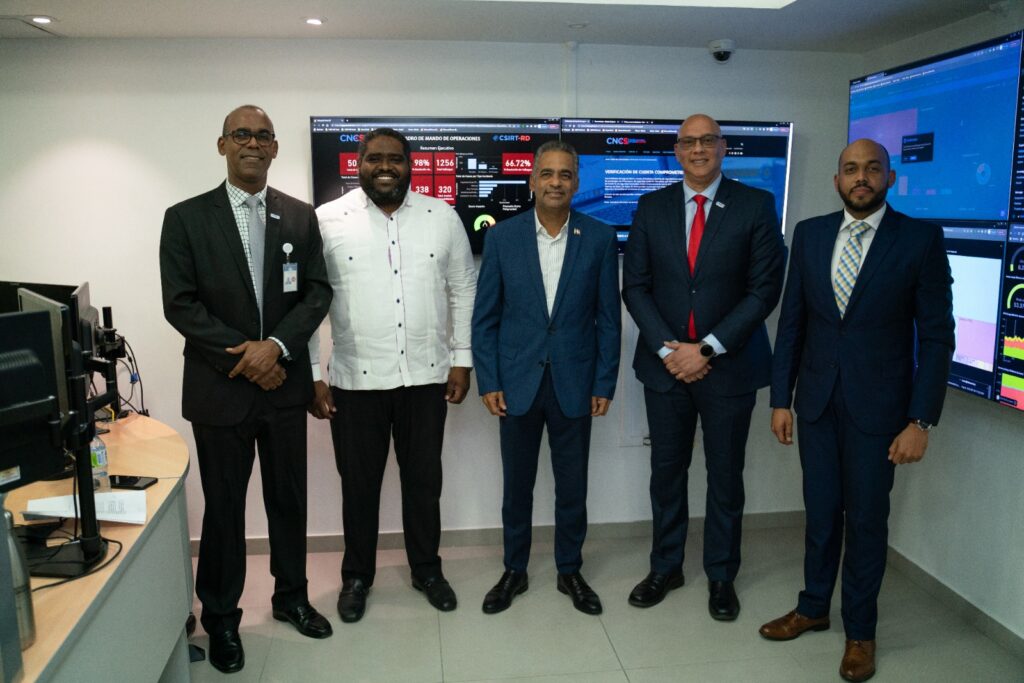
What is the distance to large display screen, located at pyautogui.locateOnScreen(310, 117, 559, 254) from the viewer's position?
3.62 metres

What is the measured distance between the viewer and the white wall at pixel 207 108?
3564 millimetres

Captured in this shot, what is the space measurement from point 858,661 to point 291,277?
97.4 inches

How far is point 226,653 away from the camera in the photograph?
9.38ft

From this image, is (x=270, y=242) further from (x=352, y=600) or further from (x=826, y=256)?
(x=826, y=256)

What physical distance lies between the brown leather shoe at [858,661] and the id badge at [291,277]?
2419 millimetres

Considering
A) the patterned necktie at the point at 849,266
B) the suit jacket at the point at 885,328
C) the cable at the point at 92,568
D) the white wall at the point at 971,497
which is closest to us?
the cable at the point at 92,568

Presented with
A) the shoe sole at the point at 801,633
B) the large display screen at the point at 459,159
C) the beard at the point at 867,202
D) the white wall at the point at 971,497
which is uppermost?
the large display screen at the point at 459,159

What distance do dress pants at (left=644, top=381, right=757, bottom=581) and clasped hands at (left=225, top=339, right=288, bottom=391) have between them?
1.51m

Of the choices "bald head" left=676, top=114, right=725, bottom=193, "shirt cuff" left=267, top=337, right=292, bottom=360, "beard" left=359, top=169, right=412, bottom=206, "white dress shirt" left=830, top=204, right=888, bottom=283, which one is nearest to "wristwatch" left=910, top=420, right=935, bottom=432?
"white dress shirt" left=830, top=204, right=888, bottom=283

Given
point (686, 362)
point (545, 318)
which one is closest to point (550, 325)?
point (545, 318)

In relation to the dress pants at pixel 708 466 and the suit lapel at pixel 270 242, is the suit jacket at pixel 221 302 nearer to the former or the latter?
the suit lapel at pixel 270 242

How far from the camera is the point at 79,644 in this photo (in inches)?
65.4

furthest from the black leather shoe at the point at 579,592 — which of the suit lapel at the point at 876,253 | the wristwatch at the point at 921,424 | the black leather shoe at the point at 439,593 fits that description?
the suit lapel at the point at 876,253

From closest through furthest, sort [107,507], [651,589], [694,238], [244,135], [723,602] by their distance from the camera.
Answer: [107,507], [244,135], [694,238], [723,602], [651,589]
